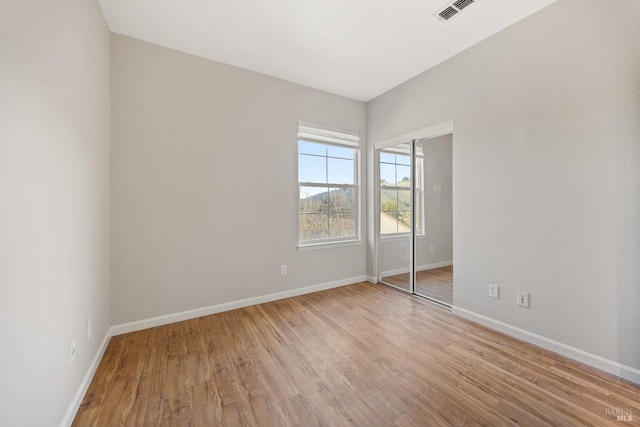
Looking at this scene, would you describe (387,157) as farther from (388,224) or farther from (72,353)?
(72,353)

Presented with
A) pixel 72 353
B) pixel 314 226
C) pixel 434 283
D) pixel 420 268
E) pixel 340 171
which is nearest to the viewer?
pixel 72 353

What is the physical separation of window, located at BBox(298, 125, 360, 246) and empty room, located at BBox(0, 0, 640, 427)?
5 centimetres

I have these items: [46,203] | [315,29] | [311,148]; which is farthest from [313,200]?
[46,203]

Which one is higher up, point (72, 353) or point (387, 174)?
point (387, 174)

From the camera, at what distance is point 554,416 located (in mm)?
1378

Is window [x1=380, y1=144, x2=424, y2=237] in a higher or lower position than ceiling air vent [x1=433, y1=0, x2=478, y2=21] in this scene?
lower

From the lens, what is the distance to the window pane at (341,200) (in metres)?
3.63

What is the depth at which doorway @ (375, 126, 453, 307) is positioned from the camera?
304 centimetres

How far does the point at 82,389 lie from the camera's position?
1.53m

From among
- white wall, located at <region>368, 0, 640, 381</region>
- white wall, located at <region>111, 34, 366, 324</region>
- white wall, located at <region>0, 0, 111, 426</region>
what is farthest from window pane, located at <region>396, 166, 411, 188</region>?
white wall, located at <region>0, 0, 111, 426</region>

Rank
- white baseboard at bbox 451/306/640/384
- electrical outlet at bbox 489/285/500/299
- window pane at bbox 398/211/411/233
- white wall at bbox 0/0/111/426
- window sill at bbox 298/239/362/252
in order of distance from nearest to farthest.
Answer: white wall at bbox 0/0/111/426 → white baseboard at bbox 451/306/640/384 → electrical outlet at bbox 489/285/500/299 → window sill at bbox 298/239/362/252 → window pane at bbox 398/211/411/233

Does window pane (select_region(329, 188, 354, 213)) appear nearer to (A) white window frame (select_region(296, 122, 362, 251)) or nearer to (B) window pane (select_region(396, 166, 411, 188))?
(A) white window frame (select_region(296, 122, 362, 251))

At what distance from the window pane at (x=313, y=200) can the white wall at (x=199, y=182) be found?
0.18m

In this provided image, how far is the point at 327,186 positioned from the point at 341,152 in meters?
0.58
